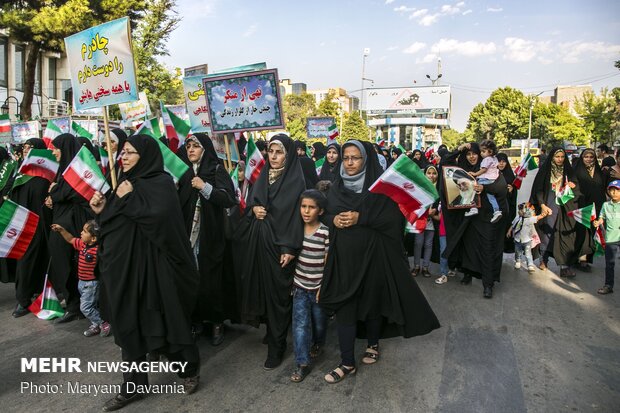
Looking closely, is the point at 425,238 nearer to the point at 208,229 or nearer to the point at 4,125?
the point at 208,229

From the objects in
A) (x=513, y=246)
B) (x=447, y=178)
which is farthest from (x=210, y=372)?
(x=513, y=246)

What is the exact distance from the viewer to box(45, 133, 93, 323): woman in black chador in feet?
15.3

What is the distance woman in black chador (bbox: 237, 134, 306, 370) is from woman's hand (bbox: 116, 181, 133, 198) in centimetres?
104

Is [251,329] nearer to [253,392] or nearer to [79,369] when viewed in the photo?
[253,392]

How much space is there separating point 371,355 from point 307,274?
925 mm

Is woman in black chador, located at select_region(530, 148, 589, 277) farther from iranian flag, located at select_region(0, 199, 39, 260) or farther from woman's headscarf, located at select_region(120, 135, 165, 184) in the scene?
iranian flag, located at select_region(0, 199, 39, 260)

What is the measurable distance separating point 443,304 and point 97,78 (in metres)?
4.35

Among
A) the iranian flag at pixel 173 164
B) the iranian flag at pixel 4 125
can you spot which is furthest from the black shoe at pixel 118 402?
the iranian flag at pixel 4 125

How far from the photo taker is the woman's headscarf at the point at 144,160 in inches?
119

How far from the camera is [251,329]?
455 cm

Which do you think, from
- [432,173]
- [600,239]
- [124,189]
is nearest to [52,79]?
[432,173]

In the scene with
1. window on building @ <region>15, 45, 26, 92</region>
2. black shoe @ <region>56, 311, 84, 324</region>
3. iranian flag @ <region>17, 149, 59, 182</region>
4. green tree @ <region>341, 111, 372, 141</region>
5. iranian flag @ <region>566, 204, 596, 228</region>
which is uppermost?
window on building @ <region>15, 45, 26, 92</region>

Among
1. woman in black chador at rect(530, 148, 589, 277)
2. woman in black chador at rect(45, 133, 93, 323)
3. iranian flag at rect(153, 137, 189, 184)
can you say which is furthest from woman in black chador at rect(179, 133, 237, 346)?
woman in black chador at rect(530, 148, 589, 277)

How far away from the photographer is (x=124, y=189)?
299 cm
